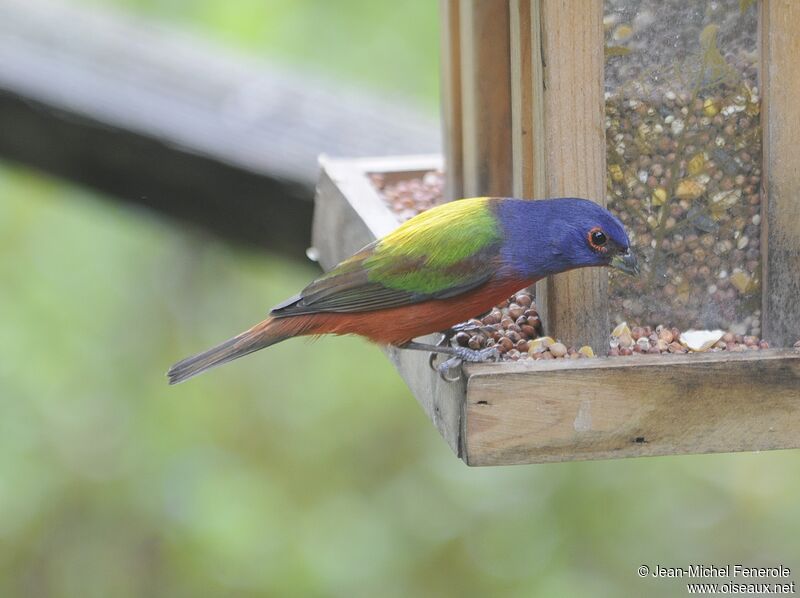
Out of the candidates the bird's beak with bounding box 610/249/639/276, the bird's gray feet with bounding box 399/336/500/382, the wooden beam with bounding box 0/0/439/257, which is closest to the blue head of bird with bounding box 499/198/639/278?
the bird's beak with bounding box 610/249/639/276

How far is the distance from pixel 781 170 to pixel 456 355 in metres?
1.05

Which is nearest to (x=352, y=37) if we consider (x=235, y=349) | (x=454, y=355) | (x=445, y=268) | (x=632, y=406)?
(x=235, y=349)

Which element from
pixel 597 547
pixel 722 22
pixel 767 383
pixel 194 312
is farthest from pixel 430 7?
pixel 767 383

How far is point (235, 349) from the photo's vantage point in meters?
3.63

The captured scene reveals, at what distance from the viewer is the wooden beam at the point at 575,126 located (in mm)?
3188

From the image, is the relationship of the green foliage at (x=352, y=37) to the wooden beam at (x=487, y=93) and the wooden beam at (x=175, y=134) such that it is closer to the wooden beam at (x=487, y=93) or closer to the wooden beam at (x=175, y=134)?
the wooden beam at (x=175, y=134)

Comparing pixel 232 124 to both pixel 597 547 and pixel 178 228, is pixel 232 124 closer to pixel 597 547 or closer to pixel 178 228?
pixel 178 228

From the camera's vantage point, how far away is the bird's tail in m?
3.60

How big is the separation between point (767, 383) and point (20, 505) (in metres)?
4.29

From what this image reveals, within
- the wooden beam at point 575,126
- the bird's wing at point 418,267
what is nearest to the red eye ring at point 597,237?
the wooden beam at point 575,126

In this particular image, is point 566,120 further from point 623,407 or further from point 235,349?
point 235,349

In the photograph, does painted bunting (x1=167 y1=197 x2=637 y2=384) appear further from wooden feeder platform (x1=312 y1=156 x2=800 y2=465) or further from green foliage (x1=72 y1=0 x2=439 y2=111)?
green foliage (x1=72 y1=0 x2=439 y2=111)

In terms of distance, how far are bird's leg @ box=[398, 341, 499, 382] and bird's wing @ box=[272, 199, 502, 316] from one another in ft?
0.67

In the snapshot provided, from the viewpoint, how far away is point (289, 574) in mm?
5816
